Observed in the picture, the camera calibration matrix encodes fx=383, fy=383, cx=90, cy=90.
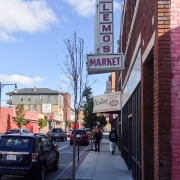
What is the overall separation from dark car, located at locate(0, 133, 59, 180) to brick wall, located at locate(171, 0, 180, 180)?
6.31 meters

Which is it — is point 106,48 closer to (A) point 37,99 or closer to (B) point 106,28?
(B) point 106,28

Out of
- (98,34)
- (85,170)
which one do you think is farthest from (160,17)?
(85,170)

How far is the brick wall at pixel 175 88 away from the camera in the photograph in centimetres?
638

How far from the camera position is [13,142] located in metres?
12.3

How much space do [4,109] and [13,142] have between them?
4031cm

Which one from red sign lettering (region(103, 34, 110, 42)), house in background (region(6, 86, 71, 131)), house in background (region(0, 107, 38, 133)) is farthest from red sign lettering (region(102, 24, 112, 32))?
house in background (region(6, 86, 71, 131))

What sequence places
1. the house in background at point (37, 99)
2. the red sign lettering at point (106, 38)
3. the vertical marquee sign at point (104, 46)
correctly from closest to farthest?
the vertical marquee sign at point (104, 46), the red sign lettering at point (106, 38), the house in background at point (37, 99)

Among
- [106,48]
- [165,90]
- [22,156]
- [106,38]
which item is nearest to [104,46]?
[106,48]

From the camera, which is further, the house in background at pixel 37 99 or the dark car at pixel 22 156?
the house in background at pixel 37 99

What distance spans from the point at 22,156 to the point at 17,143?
2.01ft

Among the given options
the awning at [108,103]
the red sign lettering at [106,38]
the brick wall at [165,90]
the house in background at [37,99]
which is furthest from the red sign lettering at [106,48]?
the house in background at [37,99]

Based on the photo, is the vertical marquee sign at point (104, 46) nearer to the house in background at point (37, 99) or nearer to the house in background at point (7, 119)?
the house in background at point (7, 119)

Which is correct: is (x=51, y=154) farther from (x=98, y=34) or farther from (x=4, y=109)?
(x=4, y=109)

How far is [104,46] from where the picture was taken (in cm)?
1095
